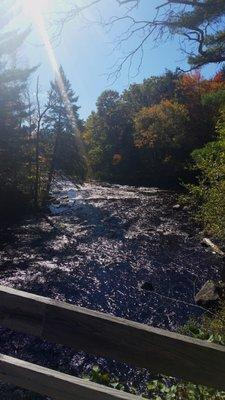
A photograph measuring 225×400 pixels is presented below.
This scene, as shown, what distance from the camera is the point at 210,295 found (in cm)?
1025

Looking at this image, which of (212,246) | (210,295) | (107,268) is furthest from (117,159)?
(210,295)

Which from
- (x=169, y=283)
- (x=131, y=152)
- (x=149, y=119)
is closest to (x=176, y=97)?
(x=149, y=119)

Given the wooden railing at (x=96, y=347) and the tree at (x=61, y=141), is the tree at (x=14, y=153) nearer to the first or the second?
the tree at (x=61, y=141)

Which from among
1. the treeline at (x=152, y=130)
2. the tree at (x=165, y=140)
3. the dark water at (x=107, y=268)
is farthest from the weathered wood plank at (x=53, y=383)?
the tree at (x=165, y=140)

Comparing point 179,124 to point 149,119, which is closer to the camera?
point 179,124

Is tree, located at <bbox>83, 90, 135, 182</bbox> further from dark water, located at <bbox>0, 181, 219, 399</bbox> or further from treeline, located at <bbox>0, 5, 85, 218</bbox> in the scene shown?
dark water, located at <bbox>0, 181, 219, 399</bbox>

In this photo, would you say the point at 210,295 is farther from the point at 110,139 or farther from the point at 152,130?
the point at 110,139

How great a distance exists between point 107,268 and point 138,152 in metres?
38.3

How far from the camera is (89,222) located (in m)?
21.5

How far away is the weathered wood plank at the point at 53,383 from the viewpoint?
2266 millimetres

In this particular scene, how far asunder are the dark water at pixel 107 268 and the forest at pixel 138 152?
0.18 metres

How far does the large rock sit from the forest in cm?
→ 23

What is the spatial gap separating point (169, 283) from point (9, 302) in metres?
9.72

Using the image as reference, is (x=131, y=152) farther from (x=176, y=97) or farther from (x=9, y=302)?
(x=9, y=302)
